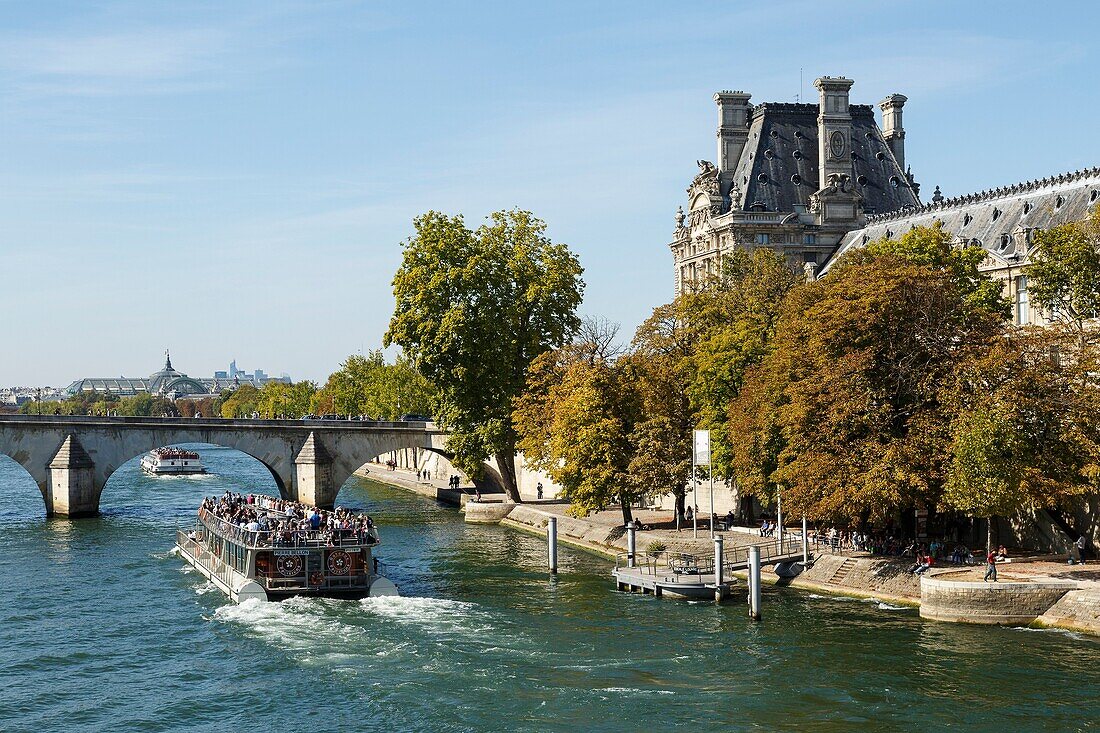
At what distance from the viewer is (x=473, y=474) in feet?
315

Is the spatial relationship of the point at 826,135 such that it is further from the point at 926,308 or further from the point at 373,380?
the point at 373,380

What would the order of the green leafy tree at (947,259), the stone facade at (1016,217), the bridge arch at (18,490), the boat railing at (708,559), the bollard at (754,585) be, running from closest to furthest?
the bollard at (754,585) → the boat railing at (708,559) → the green leafy tree at (947,259) → the stone facade at (1016,217) → the bridge arch at (18,490)

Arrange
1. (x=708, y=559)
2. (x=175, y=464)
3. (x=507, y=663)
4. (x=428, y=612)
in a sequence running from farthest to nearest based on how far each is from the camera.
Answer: (x=175, y=464)
(x=708, y=559)
(x=428, y=612)
(x=507, y=663)

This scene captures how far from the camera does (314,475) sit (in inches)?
3971

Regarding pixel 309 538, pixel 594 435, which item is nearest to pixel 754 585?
pixel 309 538

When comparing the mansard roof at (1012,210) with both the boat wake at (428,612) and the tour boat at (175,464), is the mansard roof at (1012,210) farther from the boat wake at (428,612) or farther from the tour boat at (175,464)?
the tour boat at (175,464)

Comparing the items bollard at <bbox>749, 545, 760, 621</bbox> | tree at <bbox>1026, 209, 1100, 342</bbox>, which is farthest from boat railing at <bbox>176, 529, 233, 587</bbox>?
tree at <bbox>1026, 209, 1100, 342</bbox>

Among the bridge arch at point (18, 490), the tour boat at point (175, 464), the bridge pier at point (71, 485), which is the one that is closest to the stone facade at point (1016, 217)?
the bridge pier at point (71, 485)

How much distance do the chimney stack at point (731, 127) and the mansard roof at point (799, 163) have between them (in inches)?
28.1

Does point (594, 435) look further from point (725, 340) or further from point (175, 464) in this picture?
point (175, 464)

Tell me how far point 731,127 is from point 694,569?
2449 inches

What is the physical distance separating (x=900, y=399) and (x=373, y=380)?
110 m

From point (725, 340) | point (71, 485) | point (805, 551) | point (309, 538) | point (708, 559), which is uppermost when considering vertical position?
point (725, 340)

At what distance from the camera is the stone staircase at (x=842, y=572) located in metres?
58.4
